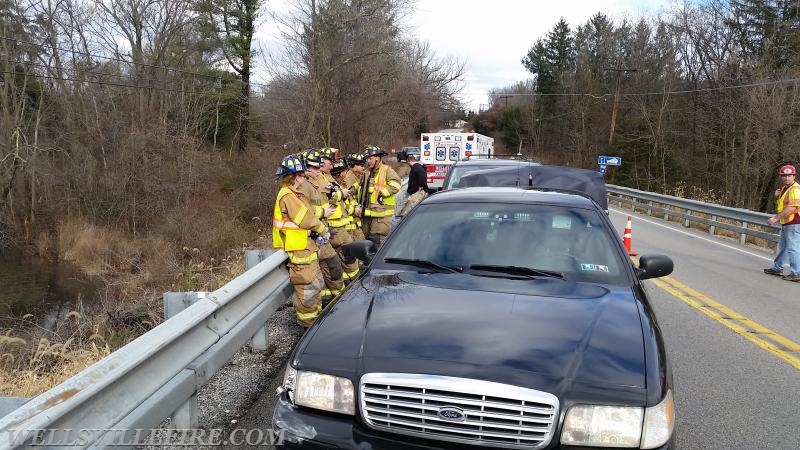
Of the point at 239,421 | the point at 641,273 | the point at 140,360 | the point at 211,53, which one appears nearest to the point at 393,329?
the point at 140,360

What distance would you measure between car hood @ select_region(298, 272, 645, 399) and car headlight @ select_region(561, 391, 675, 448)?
0.30ft

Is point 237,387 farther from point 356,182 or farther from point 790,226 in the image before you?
point 790,226

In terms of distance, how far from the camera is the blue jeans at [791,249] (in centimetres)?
1023

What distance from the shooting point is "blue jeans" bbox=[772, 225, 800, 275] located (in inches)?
403

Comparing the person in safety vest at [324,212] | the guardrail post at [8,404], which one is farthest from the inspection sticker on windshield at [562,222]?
the guardrail post at [8,404]

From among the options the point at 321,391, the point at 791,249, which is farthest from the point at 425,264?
the point at 791,249

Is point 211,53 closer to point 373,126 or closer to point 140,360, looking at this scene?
point 373,126

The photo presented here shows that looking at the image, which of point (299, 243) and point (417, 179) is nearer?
point (299, 243)

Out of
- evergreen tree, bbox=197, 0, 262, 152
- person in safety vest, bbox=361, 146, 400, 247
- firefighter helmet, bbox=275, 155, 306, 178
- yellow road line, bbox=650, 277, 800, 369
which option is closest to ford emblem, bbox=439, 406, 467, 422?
firefighter helmet, bbox=275, 155, 306, 178

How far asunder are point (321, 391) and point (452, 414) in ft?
2.02

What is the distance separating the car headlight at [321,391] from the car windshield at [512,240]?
1404mm

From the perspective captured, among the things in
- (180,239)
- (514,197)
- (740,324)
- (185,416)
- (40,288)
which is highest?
(514,197)

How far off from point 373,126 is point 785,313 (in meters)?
25.9

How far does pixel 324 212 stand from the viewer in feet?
22.9
